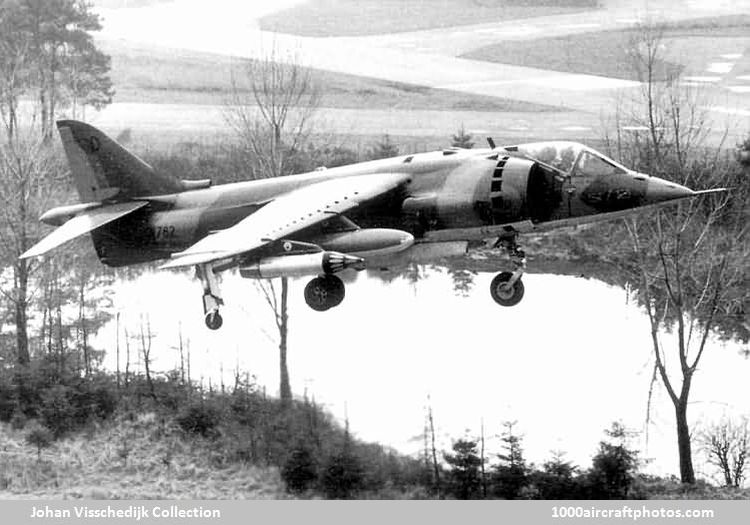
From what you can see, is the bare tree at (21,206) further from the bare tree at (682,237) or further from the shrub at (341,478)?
the bare tree at (682,237)

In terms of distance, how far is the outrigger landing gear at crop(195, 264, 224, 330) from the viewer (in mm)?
14633

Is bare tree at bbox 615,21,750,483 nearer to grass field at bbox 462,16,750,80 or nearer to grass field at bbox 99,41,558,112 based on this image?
grass field at bbox 462,16,750,80

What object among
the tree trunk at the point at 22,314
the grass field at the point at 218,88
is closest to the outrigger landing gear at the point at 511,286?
the grass field at the point at 218,88

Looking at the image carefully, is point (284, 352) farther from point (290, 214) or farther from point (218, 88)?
point (218, 88)

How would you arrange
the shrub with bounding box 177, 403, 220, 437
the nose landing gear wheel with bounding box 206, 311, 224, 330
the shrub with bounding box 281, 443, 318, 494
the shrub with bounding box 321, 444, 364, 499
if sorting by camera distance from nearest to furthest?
the nose landing gear wheel with bounding box 206, 311, 224, 330 → the shrub with bounding box 321, 444, 364, 499 → the shrub with bounding box 281, 443, 318, 494 → the shrub with bounding box 177, 403, 220, 437

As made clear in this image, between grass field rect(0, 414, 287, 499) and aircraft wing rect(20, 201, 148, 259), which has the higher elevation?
aircraft wing rect(20, 201, 148, 259)

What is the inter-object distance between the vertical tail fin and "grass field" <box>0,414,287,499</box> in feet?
22.9

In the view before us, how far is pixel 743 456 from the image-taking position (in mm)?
22312

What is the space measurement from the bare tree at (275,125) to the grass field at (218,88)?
2.04 feet

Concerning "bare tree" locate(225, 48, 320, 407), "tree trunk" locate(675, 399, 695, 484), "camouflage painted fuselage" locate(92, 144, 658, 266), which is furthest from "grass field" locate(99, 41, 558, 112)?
"camouflage painted fuselage" locate(92, 144, 658, 266)
